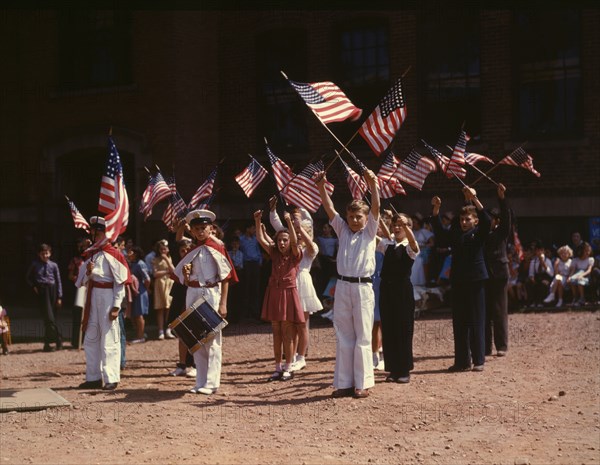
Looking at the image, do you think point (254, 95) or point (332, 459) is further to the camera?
point (254, 95)

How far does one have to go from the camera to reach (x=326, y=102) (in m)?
10.3

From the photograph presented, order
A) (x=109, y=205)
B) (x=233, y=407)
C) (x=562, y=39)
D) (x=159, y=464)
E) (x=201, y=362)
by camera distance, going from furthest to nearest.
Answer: (x=562, y=39) < (x=109, y=205) < (x=201, y=362) < (x=233, y=407) < (x=159, y=464)

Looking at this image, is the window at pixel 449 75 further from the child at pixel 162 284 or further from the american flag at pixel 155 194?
Answer: the american flag at pixel 155 194

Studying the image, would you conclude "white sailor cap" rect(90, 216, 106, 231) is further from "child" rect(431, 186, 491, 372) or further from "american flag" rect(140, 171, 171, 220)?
"child" rect(431, 186, 491, 372)

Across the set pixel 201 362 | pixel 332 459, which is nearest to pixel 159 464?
pixel 332 459

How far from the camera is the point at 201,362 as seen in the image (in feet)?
31.1

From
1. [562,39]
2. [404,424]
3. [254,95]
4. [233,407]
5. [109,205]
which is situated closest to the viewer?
[404,424]

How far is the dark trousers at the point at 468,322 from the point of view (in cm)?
1047

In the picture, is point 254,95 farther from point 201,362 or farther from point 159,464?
point 159,464

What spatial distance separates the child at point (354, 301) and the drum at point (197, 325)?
51.4 inches

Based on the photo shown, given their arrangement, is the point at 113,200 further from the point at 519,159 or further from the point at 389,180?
the point at 519,159

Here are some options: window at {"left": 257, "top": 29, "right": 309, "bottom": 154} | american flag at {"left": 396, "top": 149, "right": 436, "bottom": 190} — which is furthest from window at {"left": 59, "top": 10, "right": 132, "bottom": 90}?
american flag at {"left": 396, "top": 149, "right": 436, "bottom": 190}

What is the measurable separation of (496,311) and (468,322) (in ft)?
3.50

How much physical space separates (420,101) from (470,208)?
8.04 m
